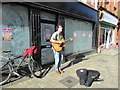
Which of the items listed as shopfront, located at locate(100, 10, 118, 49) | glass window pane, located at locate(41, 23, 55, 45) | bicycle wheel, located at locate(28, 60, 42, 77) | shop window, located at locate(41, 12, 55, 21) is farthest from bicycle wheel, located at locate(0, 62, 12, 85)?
shopfront, located at locate(100, 10, 118, 49)

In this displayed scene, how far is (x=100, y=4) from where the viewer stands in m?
11.5

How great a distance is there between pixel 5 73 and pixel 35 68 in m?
1.10

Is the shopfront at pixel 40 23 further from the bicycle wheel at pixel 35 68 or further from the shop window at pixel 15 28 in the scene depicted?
the bicycle wheel at pixel 35 68

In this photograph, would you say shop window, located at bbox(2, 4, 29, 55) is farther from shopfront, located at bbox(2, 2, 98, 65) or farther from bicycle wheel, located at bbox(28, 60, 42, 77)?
bicycle wheel, located at bbox(28, 60, 42, 77)

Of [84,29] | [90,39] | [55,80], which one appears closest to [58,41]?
[55,80]

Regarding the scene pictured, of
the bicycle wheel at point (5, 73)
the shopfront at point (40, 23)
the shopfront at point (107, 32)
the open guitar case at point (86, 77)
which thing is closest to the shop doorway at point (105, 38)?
the shopfront at point (107, 32)

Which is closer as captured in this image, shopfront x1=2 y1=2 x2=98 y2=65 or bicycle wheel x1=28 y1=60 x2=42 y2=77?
bicycle wheel x1=28 y1=60 x2=42 y2=77

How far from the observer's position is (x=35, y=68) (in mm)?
5227

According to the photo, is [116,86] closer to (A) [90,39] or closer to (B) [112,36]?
(A) [90,39]

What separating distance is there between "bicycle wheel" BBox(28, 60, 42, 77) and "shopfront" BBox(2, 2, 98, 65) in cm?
60

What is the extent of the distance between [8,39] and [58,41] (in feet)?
5.65

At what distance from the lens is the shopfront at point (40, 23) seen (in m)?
5.01

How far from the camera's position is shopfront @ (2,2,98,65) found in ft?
16.4

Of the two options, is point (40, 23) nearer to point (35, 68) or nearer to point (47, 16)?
point (47, 16)
